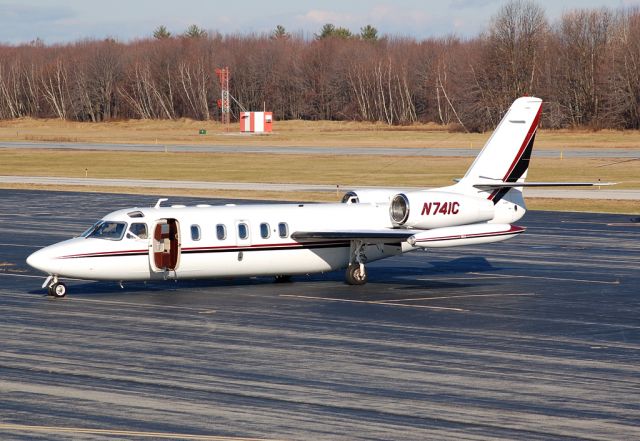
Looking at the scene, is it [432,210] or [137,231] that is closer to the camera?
[137,231]

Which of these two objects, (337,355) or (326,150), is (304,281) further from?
(326,150)

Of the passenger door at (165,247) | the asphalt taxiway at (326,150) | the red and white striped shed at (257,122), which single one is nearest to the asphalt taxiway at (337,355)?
the passenger door at (165,247)

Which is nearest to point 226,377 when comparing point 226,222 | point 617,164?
point 226,222

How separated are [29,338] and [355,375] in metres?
8.43

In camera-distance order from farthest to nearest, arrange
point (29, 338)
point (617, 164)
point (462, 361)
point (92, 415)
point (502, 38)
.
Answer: point (502, 38) < point (617, 164) < point (29, 338) < point (462, 361) < point (92, 415)

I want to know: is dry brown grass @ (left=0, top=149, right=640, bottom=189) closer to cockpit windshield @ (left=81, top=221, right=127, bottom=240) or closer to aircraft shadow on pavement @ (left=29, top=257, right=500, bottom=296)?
aircraft shadow on pavement @ (left=29, top=257, right=500, bottom=296)

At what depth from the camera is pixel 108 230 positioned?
104 ft

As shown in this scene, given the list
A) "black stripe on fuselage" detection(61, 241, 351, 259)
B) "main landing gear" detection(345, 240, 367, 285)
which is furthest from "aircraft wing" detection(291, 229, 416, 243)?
"main landing gear" detection(345, 240, 367, 285)

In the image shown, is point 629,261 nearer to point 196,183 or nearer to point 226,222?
point 226,222

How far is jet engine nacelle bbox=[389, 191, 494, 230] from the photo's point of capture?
34125 mm

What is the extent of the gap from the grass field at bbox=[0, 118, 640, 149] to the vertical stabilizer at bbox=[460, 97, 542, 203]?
76770 millimetres

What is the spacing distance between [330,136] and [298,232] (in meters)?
114

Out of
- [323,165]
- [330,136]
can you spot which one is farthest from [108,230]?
[330,136]

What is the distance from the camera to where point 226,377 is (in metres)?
21.6
